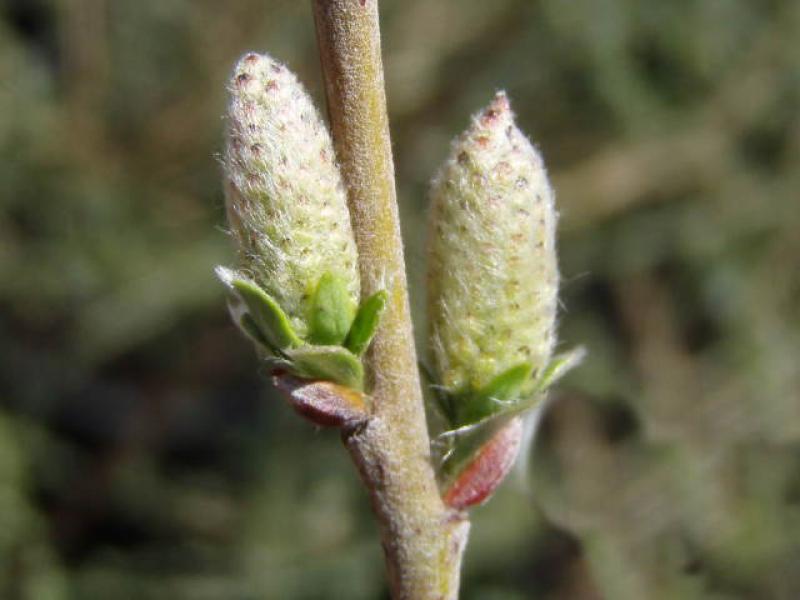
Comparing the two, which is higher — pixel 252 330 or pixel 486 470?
pixel 252 330

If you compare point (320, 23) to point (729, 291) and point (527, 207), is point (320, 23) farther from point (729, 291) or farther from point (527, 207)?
point (729, 291)

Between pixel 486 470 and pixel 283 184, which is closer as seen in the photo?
pixel 283 184

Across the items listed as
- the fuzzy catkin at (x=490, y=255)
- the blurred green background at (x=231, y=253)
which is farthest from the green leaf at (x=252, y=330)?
the blurred green background at (x=231, y=253)

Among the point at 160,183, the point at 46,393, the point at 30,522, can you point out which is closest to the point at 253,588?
the point at 30,522

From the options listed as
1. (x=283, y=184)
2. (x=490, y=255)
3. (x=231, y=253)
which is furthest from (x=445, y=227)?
(x=231, y=253)

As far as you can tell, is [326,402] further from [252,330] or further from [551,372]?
[551,372]

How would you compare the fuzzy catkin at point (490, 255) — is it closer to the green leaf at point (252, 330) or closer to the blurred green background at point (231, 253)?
the green leaf at point (252, 330)
